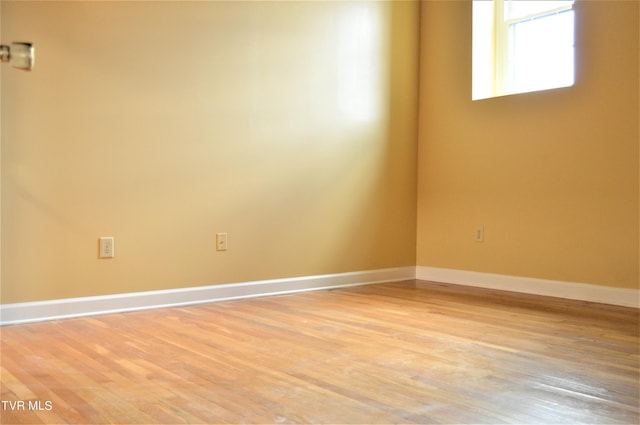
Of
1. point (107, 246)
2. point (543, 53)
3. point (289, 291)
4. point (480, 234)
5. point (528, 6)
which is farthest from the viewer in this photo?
point (480, 234)

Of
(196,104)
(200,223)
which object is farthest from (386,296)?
(196,104)

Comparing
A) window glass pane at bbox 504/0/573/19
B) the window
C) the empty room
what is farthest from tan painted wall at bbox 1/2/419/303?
window glass pane at bbox 504/0/573/19

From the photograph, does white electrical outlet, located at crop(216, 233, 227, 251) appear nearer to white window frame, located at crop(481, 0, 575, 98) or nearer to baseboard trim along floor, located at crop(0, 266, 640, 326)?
baseboard trim along floor, located at crop(0, 266, 640, 326)

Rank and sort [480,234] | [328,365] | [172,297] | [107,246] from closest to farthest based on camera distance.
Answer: [328,365] < [107,246] < [172,297] < [480,234]

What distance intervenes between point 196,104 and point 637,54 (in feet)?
8.57

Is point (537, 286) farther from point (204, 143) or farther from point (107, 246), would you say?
point (107, 246)

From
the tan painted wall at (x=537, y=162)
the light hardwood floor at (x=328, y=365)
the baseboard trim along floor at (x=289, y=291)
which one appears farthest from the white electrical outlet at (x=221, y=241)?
the tan painted wall at (x=537, y=162)

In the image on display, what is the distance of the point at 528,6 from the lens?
433cm

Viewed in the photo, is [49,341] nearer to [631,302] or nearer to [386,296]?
[386,296]

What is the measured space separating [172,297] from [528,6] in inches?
122

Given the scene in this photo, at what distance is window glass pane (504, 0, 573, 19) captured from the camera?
13.6 ft

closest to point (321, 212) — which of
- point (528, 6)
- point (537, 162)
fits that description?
point (537, 162)

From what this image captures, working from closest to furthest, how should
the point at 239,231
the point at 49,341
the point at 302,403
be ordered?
the point at 302,403 → the point at 49,341 → the point at 239,231

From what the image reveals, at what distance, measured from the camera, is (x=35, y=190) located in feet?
10.2
